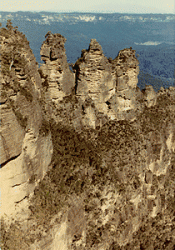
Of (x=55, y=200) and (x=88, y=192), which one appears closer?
(x=55, y=200)

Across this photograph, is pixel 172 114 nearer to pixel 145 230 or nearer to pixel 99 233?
pixel 145 230

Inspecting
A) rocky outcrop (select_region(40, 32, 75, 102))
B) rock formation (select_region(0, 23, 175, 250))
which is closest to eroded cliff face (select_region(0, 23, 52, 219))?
rock formation (select_region(0, 23, 175, 250))

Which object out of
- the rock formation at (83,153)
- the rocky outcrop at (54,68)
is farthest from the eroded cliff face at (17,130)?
the rocky outcrop at (54,68)

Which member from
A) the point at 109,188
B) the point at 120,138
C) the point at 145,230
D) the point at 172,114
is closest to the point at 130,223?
the point at 145,230

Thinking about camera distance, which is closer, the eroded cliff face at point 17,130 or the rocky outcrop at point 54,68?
the eroded cliff face at point 17,130

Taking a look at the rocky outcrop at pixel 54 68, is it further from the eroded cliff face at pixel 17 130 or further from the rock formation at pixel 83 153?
the eroded cliff face at pixel 17 130

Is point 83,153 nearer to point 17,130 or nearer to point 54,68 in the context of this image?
point 17,130

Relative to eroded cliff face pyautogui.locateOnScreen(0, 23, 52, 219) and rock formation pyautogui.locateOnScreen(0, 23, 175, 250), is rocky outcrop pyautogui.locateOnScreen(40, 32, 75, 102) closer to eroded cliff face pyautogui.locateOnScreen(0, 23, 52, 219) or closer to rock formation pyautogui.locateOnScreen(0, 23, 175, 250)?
rock formation pyautogui.locateOnScreen(0, 23, 175, 250)
